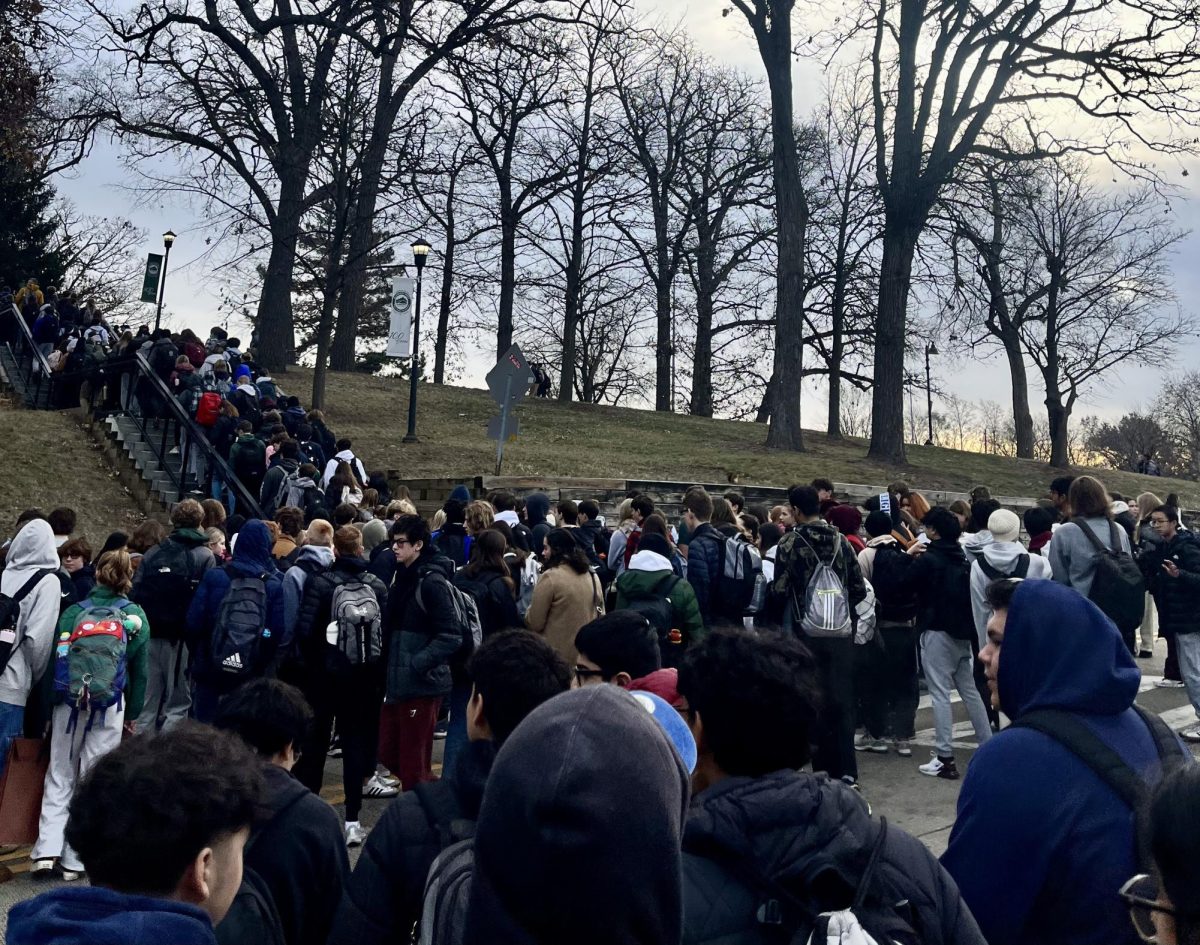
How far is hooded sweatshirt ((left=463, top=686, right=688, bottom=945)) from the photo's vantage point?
162 cm

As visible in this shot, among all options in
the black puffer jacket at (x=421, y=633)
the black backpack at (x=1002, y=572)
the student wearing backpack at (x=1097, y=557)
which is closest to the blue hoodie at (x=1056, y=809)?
the black puffer jacket at (x=421, y=633)

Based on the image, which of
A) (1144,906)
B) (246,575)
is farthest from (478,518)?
(1144,906)

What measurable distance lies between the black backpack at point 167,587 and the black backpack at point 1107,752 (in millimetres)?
6017

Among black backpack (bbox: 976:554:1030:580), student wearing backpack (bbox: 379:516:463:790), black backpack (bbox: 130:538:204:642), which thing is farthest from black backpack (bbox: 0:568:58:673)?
black backpack (bbox: 976:554:1030:580)

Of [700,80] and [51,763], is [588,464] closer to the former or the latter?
[51,763]

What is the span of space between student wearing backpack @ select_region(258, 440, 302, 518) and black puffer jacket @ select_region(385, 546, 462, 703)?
7436 millimetres

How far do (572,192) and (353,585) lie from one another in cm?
3072

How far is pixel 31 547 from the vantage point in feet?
22.0

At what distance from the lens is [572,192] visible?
36375mm

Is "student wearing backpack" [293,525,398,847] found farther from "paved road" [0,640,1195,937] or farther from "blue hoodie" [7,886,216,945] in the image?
→ "blue hoodie" [7,886,216,945]

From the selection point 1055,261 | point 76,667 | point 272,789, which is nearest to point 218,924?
point 272,789

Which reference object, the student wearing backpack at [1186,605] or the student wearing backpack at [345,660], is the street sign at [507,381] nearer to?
the student wearing backpack at [1186,605]

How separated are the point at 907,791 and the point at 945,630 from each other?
127 cm

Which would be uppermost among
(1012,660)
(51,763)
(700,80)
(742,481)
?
(700,80)
